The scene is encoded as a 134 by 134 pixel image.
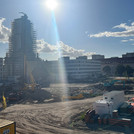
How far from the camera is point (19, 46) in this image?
107m

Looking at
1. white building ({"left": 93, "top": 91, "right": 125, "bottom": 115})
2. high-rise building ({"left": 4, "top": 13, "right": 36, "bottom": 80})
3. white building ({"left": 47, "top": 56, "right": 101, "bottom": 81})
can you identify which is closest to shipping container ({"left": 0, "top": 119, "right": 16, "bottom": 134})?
white building ({"left": 93, "top": 91, "right": 125, "bottom": 115})

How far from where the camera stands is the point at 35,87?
162ft

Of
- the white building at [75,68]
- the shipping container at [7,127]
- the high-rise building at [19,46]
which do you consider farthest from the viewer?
the high-rise building at [19,46]

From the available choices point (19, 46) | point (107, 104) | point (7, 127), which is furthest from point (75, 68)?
point (7, 127)

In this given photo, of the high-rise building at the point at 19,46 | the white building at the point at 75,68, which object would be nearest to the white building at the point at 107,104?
the white building at the point at 75,68

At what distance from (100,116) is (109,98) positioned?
9.89 feet

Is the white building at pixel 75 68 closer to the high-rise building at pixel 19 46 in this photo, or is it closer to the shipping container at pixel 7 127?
the high-rise building at pixel 19 46

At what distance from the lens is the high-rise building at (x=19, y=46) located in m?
104

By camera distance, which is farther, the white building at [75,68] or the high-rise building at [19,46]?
the high-rise building at [19,46]

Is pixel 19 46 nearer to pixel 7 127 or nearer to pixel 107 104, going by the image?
pixel 107 104

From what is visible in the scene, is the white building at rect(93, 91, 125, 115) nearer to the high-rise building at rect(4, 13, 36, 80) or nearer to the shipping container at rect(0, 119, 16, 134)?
the shipping container at rect(0, 119, 16, 134)

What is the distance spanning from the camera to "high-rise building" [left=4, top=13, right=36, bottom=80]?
103625 mm

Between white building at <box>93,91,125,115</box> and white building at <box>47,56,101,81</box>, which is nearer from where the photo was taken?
white building at <box>93,91,125,115</box>

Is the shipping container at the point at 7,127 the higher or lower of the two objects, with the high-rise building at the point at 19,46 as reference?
lower
